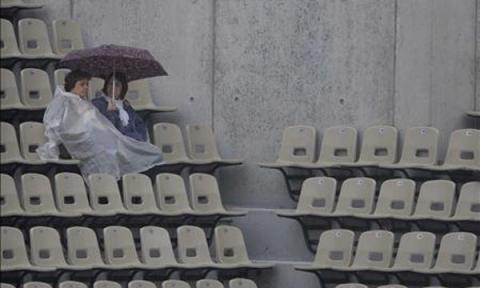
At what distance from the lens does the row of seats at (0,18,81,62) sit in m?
14.9

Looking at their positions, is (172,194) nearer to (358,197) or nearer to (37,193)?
(37,193)

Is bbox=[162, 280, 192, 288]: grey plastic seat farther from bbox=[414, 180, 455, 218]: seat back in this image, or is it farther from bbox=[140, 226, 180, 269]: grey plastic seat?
bbox=[414, 180, 455, 218]: seat back

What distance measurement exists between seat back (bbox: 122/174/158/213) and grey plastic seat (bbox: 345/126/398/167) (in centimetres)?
166

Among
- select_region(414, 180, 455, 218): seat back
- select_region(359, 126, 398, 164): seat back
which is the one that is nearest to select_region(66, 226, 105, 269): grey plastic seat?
select_region(359, 126, 398, 164): seat back

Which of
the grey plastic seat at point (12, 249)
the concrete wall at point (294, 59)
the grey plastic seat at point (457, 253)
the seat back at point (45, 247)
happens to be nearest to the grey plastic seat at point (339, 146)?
the concrete wall at point (294, 59)

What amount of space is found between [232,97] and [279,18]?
0.74 m

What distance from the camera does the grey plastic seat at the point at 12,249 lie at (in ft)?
44.8

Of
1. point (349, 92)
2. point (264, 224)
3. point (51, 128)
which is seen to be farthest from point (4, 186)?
point (349, 92)

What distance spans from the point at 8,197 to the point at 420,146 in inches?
126

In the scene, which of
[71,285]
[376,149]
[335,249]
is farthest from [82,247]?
[376,149]

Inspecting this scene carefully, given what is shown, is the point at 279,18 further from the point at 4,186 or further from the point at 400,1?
the point at 4,186

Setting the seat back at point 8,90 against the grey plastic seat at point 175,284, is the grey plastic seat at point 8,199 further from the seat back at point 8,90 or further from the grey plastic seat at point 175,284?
the grey plastic seat at point 175,284

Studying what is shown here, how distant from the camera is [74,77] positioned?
571 inches

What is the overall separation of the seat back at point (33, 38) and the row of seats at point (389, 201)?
2349 mm
